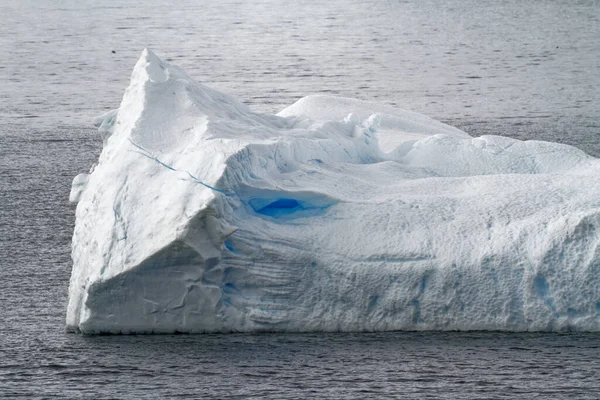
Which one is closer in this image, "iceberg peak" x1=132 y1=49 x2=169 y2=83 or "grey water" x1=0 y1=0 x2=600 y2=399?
"grey water" x1=0 y1=0 x2=600 y2=399

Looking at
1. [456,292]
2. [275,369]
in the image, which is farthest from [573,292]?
[275,369]

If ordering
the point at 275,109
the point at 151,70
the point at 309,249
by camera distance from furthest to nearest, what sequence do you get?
the point at 275,109 → the point at 151,70 → the point at 309,249

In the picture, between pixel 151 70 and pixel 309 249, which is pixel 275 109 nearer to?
pixel 151 70

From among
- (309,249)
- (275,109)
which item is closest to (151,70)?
(309,249)

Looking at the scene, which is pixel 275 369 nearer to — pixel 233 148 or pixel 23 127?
pixel 233 148

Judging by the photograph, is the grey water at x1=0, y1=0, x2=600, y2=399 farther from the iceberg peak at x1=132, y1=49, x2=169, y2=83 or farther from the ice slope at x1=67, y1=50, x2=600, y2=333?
the iceberg peak at x1=132, y1=49, x2=169, y2=83

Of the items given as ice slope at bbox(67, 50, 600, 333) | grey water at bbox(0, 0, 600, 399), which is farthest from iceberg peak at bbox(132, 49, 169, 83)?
grey water at bbox(0, 0, 600, 399)
